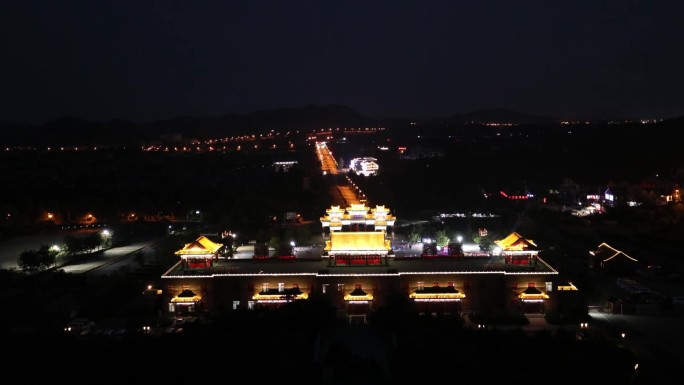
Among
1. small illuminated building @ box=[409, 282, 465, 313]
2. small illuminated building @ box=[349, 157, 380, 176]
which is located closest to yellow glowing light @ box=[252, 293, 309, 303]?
small illuminated building @ box=[409, 282, 465, 313]

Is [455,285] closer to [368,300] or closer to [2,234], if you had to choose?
[368,300]

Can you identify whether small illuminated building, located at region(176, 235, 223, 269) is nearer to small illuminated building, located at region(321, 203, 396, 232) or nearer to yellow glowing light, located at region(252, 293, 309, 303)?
yellow glowing light, located at region(252, 293, 309, 303)

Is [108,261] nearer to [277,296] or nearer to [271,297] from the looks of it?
[271,297]

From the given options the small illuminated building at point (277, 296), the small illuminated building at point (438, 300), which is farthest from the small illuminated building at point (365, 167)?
the small illuminated building at point (438, 300)

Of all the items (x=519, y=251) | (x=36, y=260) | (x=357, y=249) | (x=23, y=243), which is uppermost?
(x=357, y=249)

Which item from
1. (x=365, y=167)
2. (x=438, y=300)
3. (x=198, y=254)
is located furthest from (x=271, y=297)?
(x=365, y=167)

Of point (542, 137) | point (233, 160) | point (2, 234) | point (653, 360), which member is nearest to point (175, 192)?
point (2, 234)

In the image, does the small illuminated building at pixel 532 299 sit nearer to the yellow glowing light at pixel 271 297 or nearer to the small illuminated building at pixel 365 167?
the yellow glowing light at pixel 271 297
